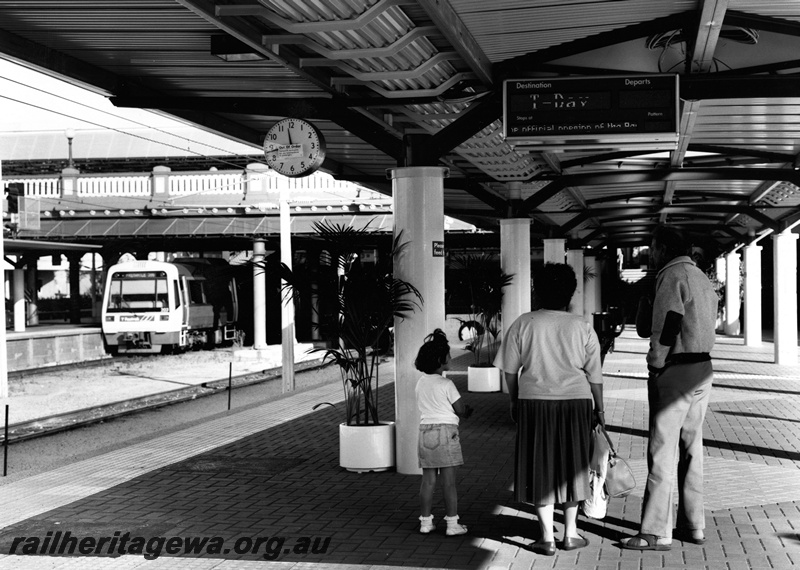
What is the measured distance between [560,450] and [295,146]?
17.7 ft

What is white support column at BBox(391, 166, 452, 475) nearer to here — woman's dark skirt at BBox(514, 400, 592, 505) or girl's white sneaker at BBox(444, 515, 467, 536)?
girl's white sneaker at BBox(444, 515, 467, 536)

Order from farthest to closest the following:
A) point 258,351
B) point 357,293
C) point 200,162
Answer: point 200,162 → point 258,351 → point 357,293

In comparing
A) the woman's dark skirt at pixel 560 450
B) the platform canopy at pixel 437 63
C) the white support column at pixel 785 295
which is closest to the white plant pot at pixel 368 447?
the platform canopy at pixel 437 63

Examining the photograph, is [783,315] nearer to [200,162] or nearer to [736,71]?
[736,71]

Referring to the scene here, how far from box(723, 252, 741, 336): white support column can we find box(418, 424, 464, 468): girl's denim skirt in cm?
2885

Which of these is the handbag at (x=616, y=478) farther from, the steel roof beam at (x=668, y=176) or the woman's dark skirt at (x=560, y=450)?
the steel roof beam at (x=668, y=176)

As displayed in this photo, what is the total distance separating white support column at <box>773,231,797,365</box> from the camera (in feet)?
75.3

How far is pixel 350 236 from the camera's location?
34.8ft

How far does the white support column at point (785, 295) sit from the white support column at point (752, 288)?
4689 millimetres

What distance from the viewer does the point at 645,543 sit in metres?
6.95

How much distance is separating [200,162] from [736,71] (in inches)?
1366

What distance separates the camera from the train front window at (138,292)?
111 feet

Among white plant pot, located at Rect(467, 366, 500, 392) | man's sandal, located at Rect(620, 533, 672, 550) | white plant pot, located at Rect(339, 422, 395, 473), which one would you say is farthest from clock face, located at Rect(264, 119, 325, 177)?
white plant pot, located at Rect(467, 366, 500, 392)

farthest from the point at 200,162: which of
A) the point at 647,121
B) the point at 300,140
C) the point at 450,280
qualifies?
the point at 647,121
